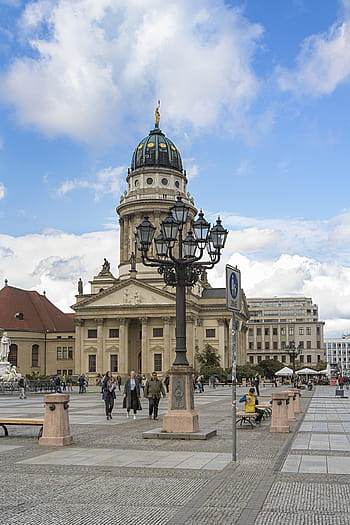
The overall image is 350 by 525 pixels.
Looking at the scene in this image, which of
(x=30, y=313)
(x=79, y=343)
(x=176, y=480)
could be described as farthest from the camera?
(x=30, y=313)

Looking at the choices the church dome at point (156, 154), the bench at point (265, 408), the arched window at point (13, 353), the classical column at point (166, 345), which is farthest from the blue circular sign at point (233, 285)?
the church dome at point (156, 154)

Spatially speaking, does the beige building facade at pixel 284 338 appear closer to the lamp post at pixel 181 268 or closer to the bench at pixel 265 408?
the bench at pixel 265 408

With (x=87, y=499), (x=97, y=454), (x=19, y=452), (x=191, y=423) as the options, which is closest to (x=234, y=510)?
(x=87, y=499)

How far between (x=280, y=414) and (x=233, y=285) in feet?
24.8

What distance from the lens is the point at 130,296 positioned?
86312 millimetres

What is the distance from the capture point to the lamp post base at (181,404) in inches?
741

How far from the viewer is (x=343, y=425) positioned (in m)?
23.7

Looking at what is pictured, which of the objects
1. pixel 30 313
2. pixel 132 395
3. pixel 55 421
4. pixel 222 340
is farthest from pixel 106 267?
pixel 55 421

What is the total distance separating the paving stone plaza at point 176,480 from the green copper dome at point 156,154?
81.2 m

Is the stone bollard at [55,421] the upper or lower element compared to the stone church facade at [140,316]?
lower

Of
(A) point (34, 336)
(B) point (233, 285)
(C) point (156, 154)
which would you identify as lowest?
(B) point (233, 285)

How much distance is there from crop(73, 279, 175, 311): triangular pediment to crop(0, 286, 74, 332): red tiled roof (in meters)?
10.3

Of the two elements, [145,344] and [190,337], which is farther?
[145,344]

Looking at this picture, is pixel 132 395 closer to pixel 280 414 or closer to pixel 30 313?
pixel 280 414
